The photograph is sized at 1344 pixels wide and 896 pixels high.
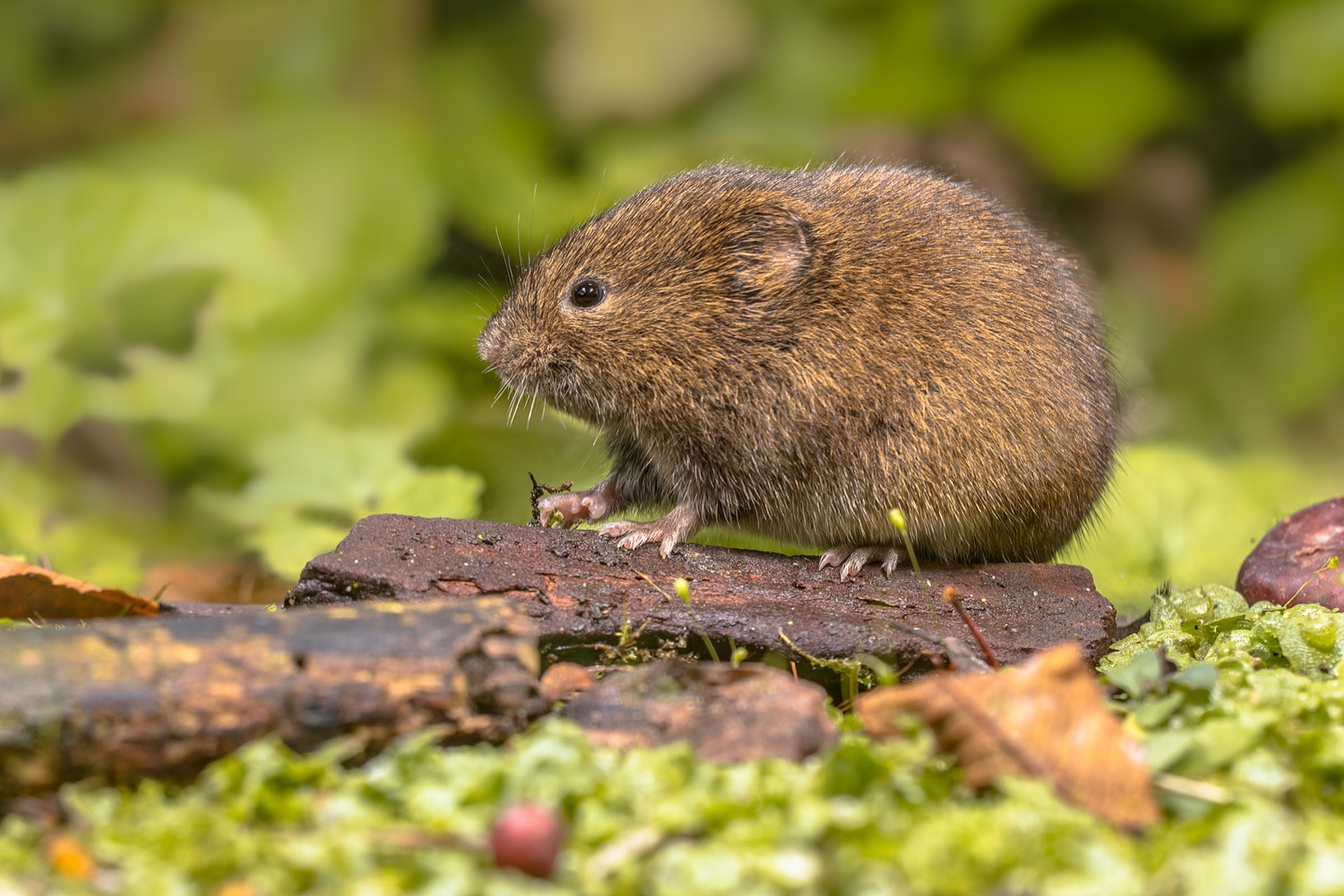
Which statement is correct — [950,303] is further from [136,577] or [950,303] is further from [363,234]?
[363,234]

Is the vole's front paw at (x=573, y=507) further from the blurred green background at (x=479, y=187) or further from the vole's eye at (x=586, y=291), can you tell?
the blurred green background at (x=479, y=187)

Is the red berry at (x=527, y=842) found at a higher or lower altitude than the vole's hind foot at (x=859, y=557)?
lower

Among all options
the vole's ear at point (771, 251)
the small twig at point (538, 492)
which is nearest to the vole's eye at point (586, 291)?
the vole's ear at point (771, 251)

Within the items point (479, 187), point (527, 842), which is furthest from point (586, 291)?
point (479, 187)

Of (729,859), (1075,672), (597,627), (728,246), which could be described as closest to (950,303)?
(728,246)

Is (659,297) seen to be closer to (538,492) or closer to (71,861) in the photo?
(538,492)
